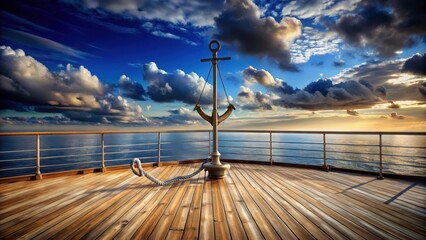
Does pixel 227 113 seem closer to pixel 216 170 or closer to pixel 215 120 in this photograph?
pixel 215 120

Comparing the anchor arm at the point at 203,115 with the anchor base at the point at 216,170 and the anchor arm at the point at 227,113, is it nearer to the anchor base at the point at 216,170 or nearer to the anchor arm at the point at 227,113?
the anchor arm at the point at 227,113

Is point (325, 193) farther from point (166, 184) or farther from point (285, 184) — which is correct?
point (166, 184)

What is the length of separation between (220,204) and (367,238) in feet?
4.89

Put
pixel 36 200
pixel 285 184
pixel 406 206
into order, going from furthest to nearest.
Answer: pixel 285 184 < pixel 36 200 < pixel 406 206

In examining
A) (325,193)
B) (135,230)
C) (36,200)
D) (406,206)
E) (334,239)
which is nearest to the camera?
(334,239)

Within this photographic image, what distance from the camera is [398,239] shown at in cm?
178

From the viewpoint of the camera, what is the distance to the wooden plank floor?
6.24ft

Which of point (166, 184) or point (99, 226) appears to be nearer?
point (99, 226)

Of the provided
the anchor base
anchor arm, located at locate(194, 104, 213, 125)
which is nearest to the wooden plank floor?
the anchor base

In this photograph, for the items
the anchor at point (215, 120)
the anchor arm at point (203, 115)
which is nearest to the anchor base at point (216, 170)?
the anchor at point (215, 120)

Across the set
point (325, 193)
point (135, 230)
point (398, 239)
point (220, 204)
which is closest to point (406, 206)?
point (325, 193)

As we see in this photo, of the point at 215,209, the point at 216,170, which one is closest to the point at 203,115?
the point at 216,170

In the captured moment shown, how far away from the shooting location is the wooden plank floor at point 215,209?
1.90m

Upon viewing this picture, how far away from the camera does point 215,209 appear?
2.45m
